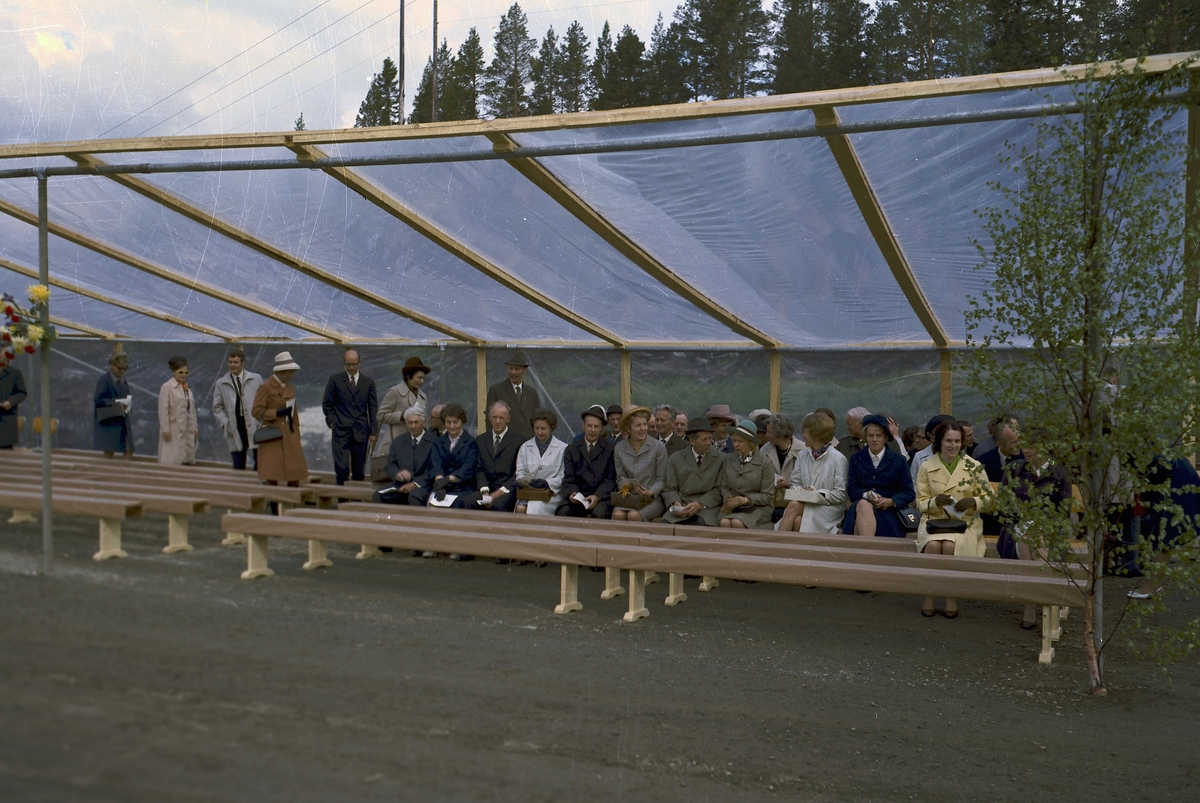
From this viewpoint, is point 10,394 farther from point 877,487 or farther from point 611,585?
point 877,487

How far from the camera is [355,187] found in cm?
683

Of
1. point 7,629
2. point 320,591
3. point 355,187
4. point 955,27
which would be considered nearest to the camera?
point 7,629

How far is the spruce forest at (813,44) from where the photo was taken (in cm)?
1495

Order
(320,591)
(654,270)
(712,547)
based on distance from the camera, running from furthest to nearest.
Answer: (654,270) → (712,547) → (320,591)

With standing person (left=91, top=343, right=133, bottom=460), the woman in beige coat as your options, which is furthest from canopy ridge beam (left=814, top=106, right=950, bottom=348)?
standing person (left=91, top=343, right=133, bottom=460)

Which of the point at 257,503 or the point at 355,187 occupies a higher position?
the point at 355,187

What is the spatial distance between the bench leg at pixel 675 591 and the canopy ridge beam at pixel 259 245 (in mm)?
3401

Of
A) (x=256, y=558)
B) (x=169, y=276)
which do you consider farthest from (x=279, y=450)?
(x=256, y=558)

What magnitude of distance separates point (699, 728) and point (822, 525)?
3.47 meters

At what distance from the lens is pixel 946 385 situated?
1008cm

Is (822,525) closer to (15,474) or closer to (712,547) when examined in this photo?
(712,547)

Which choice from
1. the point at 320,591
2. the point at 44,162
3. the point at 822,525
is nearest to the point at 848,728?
the point at 320,591

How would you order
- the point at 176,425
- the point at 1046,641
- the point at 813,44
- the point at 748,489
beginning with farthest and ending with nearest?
the point at 813,44, the point at 748,489, the point at 1046,641, the point at 176,425

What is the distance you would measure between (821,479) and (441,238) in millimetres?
3408
